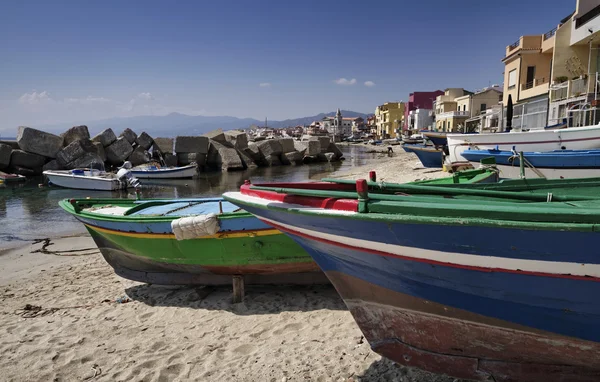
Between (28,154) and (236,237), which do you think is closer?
(236,237)

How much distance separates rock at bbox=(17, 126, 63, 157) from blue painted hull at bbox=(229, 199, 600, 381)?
30328mm

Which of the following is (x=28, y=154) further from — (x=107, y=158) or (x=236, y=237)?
(x=236, y=237)

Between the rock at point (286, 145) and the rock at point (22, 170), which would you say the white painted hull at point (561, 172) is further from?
the rock at point (22, 170)

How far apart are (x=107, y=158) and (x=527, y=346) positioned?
32.0 meters

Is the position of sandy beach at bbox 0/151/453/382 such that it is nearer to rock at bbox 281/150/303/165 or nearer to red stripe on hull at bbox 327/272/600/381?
red stripe on hull at bbox 327/272/600/381

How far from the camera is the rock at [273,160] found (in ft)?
115

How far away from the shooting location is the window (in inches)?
1102

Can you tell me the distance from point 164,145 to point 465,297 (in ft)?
108

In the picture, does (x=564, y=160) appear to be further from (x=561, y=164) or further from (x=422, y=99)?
(x=422, y=99)

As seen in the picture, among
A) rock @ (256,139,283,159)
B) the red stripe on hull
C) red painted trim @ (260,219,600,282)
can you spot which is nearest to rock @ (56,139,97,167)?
rock @ (256,139,283,159)

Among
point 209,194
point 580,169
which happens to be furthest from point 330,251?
point 209,194

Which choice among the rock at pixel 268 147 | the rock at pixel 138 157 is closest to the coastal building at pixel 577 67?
the rock at pixel 268 147

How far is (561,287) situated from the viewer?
2.52 m

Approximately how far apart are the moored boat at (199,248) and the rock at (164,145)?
2667 centimetres
